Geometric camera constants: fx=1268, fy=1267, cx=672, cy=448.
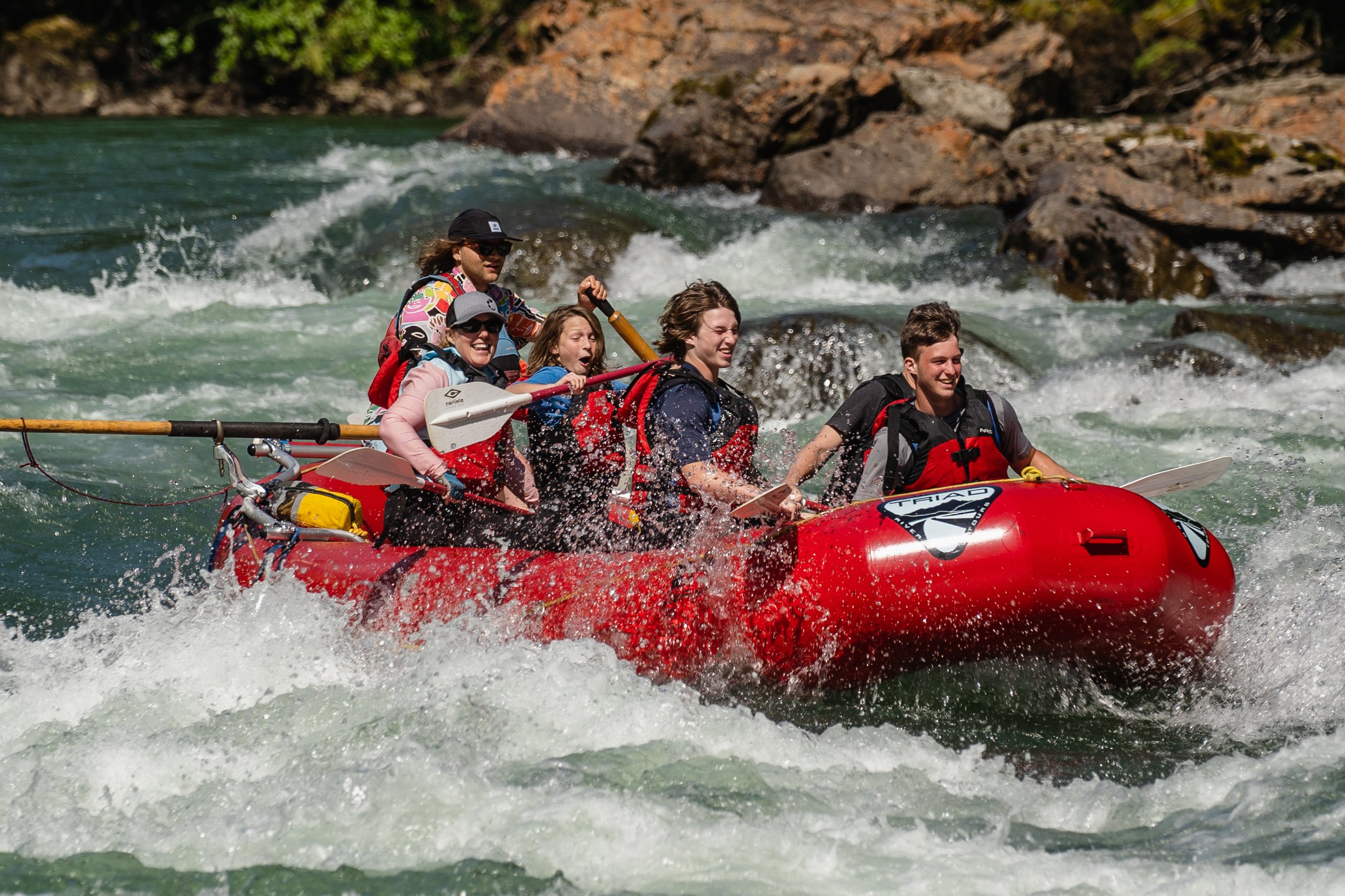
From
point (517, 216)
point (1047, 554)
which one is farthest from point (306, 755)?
point (517, 216)

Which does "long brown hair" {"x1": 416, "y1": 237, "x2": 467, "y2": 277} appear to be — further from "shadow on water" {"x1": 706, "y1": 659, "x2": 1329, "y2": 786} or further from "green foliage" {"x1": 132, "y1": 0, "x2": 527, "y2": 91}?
"green foliage" {"x1": 132, "y1": 0, "x2": 527, "y2": 91}

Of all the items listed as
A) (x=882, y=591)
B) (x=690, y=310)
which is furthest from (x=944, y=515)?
(x=690, y=310)

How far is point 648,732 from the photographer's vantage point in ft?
13.0

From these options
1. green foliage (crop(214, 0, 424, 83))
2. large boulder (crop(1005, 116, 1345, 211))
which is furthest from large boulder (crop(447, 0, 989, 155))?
green foliage (crop(214, 0, 424, 83))

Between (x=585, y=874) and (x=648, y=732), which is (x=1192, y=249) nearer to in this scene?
(x=648, y=732)

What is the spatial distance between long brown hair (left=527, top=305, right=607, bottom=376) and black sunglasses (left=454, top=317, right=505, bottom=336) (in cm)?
19

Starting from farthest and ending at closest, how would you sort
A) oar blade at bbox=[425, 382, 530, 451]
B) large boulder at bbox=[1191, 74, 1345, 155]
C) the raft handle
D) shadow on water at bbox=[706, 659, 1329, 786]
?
large boulder at bbox=[1191, 74, 1345, 155] < oar blade at bbox=[425, 382, 530, 451] < shadow on water at bbox=[706, 659, 1329, 786] < the raft handle

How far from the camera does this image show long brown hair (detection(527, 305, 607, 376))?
4.54 metres

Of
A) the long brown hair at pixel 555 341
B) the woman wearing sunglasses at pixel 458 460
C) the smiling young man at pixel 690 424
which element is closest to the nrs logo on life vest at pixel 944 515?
the smiling young man at pixel 690 424

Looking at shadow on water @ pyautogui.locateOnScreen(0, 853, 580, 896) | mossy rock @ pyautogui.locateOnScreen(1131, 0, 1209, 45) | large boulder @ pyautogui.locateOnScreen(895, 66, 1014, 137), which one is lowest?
shadow on water @ pyautogui.locateOnScreen(0, 853, 580, 896)

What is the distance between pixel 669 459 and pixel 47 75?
19.6 meters

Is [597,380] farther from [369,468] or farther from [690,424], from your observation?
[369,468]

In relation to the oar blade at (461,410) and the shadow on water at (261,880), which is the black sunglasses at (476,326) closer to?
the oar blade at (461,410)

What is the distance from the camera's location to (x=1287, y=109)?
1230 cm
